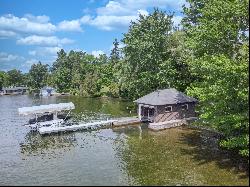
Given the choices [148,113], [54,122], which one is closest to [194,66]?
[148,113]

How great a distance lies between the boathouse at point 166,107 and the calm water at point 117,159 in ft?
11.9

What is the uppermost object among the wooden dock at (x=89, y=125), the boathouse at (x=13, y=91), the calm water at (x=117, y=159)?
the boathouse at (x=13, y=91)

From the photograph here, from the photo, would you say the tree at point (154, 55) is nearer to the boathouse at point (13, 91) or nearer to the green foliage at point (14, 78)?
the boathouse at point (13, 91)

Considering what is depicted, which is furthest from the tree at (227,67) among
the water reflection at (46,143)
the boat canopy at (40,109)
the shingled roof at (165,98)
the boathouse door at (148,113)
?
the boat canopy at (40,109)

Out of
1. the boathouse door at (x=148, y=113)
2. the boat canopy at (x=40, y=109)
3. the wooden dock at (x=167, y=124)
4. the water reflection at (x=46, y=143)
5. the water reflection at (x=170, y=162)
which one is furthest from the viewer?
the boathouse door at (x=148, y=113)

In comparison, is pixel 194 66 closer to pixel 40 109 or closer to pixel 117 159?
pixel 117 159

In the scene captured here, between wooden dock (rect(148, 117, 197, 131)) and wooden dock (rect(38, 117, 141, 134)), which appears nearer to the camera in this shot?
wooden dock (rect(38, 117, 141, 134))

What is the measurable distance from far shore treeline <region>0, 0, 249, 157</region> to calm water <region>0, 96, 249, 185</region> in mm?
2822

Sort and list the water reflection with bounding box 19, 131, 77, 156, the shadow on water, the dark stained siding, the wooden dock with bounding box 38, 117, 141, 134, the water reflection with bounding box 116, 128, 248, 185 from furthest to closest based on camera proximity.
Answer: the dark stained siding, the wooden dock with bounding box 38, 117, 141, 134, the water reflection with bounding box 19, 131, 77, 156, the shadow on water, the water reflection with bounding box 116, 128, 248, 185

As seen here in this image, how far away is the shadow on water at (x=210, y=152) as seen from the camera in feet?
107

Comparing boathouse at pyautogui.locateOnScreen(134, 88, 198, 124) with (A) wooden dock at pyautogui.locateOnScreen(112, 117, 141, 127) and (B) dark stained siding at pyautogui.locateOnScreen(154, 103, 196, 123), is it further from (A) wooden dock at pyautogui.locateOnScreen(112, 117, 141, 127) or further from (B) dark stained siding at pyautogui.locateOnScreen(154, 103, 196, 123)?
(A) wooden dock at pyautogui.locateOnScreen(112, 117, 141, 127)

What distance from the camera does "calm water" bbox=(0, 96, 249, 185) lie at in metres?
30.5

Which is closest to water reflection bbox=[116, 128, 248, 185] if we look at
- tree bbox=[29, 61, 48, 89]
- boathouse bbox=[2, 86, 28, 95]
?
boathouse bbox=[2, 86, 28, 95]

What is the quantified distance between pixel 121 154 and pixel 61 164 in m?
6.65
